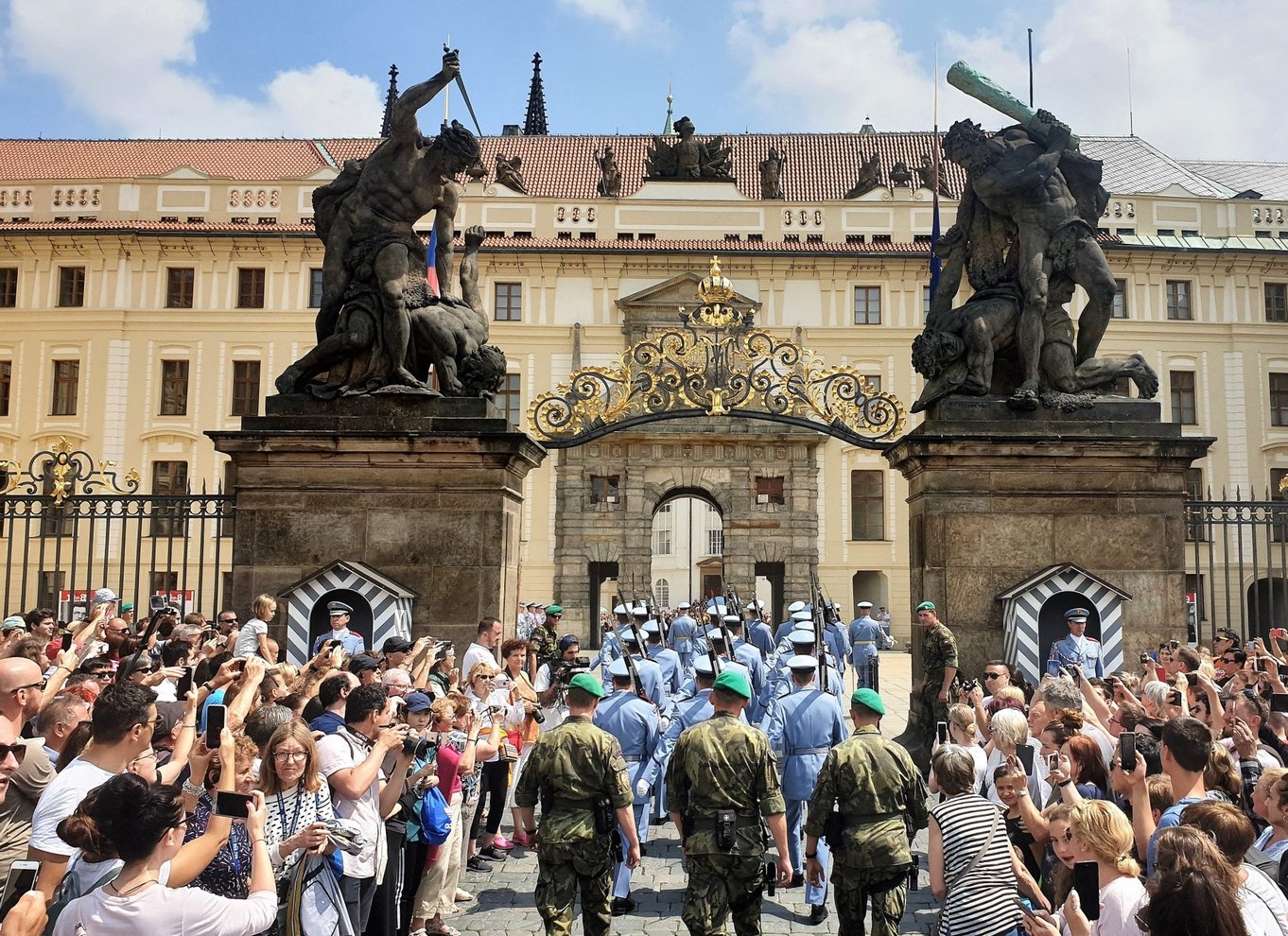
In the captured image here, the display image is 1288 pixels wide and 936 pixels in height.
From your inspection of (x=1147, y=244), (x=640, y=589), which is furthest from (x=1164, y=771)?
(x=1147, y=244)

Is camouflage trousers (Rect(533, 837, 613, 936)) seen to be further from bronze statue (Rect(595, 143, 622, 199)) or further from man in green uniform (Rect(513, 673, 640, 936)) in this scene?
bronze statue (Rect(595, 143, 622, 199))

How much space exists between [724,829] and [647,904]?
2.08m

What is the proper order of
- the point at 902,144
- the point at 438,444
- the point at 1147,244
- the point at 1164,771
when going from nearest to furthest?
the point at 1164,771 → the point at 438,444 → the point at 1147,244 → the point at 902,144

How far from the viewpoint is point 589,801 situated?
5703mm

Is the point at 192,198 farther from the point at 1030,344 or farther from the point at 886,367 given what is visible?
the point at 1030,344

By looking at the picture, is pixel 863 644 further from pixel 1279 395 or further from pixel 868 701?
pixel 1279 395

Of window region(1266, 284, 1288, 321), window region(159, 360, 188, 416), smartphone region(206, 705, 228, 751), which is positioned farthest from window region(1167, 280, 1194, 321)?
smartphone region(206, 705, 228, 751)

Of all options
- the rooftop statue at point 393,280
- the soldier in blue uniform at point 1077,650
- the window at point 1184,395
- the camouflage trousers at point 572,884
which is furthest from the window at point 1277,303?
the camouflage trousers at point 572,884

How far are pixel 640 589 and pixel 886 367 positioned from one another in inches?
420

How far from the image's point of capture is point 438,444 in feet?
35.0

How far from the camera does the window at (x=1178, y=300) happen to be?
36250mm

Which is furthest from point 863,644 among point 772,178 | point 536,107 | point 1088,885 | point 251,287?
point 536,107

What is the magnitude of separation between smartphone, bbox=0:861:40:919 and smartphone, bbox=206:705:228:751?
0.69 meters

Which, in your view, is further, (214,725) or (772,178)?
(772,178)
